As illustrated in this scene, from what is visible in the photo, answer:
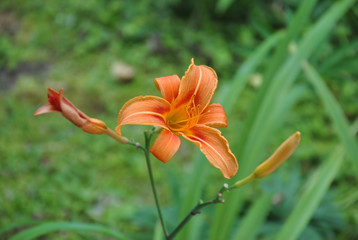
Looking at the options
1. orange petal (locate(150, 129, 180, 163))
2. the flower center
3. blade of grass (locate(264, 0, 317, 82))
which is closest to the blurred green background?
blade of grass (locate(264, 0, 317, 82))

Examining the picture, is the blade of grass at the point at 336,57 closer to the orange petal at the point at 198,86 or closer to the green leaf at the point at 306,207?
the green leaf at the point at 306,207

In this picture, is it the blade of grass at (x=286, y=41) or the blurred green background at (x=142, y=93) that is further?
the blurred green background at (x=142, y=93)

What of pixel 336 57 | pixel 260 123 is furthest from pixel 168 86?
pixel 336 57

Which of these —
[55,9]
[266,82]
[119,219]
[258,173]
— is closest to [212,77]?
[258,173]

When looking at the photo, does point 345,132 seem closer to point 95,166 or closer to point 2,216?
point 95,166

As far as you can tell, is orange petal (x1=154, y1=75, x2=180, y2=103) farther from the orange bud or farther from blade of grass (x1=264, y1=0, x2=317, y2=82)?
blade of grass (x1=264, y1=0, x2=317, y2=82)

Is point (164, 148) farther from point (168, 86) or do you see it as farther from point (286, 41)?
point (286, 41)

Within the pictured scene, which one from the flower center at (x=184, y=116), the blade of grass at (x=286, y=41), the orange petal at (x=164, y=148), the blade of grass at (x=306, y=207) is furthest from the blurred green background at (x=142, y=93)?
the orange petal at (x=164, y=148)
